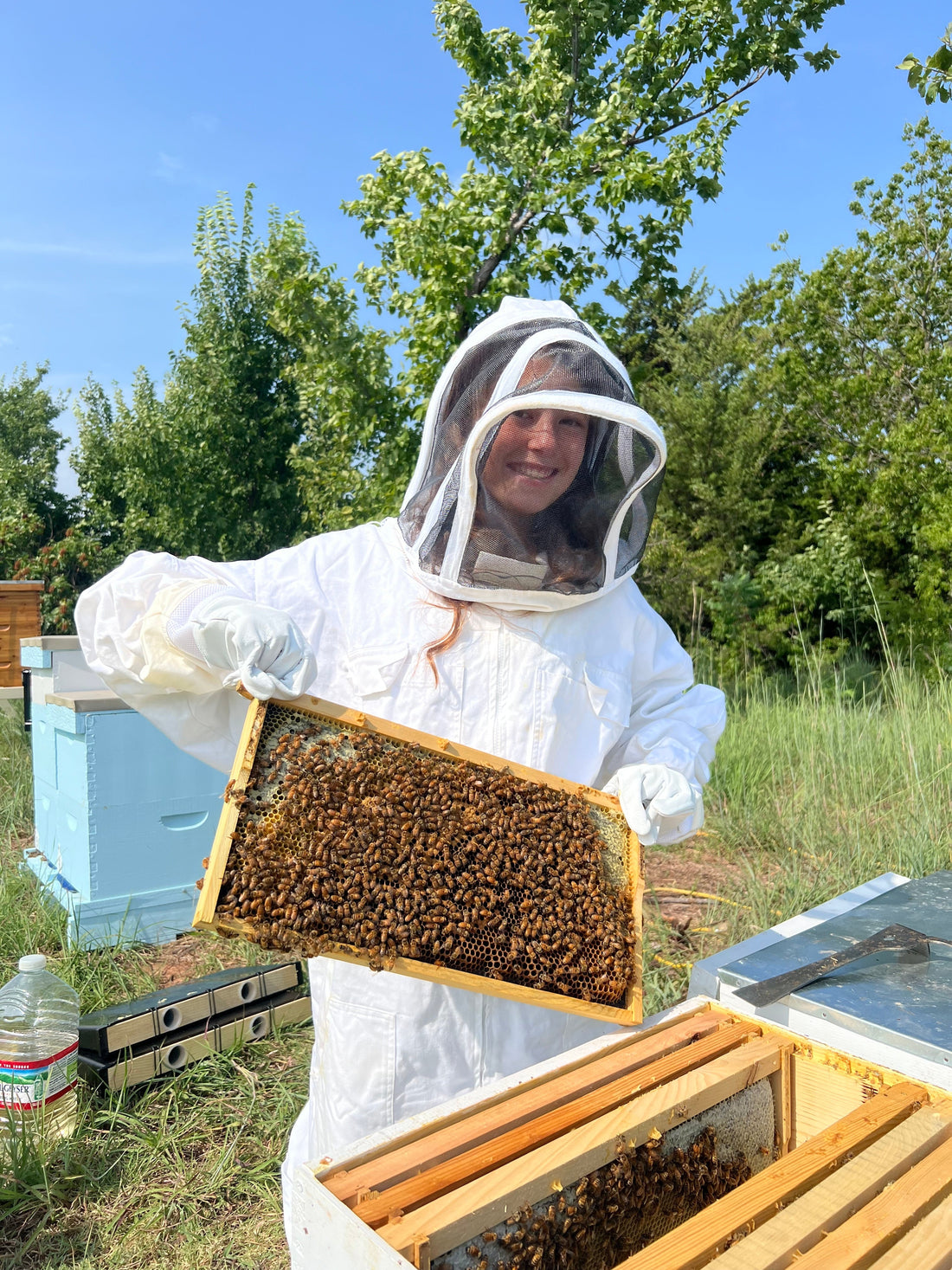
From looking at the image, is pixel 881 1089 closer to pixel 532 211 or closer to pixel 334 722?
pixel 334 722

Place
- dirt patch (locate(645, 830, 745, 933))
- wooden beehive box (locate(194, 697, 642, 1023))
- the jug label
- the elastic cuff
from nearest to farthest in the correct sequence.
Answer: wooden beehive box (locate(194, 697, 642, 1023)), the elastic cuff, the jug label, dirt patch (locate(645, 830, 745, 933))

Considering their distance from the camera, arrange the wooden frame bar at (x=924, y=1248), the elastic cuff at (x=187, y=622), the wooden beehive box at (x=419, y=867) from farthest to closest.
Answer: the elastic cuff at (x=187, y=622) < the wooden beehive box at (x=419, y=867) < the wooden frame bar at (x=924, y=1248)

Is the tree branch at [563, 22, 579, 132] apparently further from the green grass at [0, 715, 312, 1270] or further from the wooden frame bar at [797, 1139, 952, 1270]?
the wooden frame bar at [797, 1139, 952, 1270]

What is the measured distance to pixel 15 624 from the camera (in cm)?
893

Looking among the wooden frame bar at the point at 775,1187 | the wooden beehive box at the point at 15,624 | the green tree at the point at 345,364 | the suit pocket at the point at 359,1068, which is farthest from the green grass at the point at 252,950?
the green tree at the point at 345,364

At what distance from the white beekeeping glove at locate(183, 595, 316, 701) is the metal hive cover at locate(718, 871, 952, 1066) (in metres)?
1.15

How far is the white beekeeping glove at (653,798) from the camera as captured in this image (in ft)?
7.73

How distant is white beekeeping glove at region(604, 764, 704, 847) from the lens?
236 cm

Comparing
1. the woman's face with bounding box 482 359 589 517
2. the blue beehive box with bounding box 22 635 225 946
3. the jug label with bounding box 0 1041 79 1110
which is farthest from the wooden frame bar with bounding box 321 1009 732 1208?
the blue beehive box with bounding box 22 635 225 946

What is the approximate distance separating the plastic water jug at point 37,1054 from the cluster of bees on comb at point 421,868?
1985 mm

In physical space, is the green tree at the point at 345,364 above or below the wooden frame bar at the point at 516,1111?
above

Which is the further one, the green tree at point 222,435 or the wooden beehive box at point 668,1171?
the green tree at point 222,435

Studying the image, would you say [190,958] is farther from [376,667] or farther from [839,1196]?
[839,1196]

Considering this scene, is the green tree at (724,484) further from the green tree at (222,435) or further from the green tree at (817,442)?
the green tree at (222,435)
